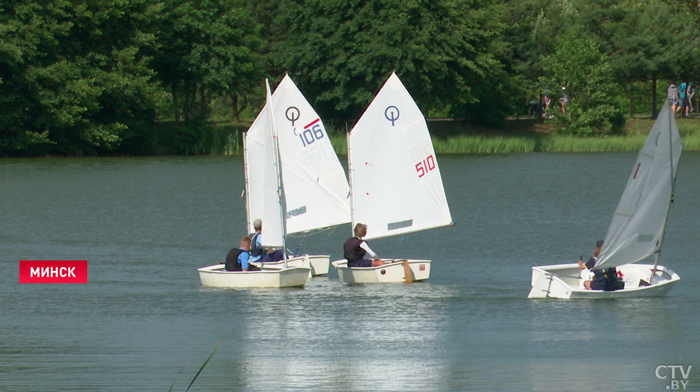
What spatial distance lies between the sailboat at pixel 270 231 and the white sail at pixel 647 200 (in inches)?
245

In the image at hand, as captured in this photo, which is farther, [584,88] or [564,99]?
[564,99]

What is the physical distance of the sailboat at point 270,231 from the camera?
21.1 meters

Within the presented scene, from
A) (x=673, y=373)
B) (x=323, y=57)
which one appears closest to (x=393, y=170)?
(x=673, y=373)

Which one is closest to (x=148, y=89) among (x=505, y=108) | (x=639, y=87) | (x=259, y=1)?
(x=259, y=1)

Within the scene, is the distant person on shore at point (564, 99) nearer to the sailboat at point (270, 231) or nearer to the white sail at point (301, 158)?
the white sail at point (301, 158)

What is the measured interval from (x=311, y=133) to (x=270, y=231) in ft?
12.1

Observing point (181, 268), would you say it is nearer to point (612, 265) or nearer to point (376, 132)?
point (376, 132)

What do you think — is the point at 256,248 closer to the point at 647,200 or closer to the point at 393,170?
the point at 393,170

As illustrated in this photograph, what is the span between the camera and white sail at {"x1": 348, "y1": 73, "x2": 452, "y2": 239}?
78.2 ft

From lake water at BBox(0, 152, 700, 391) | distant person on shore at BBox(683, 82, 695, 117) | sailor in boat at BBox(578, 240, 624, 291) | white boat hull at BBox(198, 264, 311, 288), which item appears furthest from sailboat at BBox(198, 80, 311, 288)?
distant person on shore at BBox(683, 82, 695, 117)

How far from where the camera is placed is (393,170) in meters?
24.2

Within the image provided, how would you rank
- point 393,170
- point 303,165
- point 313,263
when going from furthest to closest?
point 303,165
point 393,170
point 313,263

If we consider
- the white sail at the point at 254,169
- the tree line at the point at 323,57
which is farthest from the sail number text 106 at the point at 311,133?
the tree line at the point at 323,57

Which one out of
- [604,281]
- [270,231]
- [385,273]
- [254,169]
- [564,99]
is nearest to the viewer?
[604,281]
